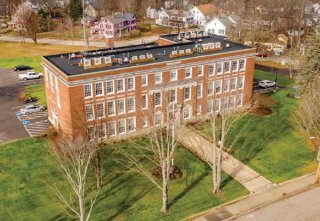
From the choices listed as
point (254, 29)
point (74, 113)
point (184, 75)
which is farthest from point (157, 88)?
point (254, 29)

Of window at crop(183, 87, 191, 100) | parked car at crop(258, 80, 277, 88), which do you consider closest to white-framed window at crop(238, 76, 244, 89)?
window at crop(183, 87, 191, 100)

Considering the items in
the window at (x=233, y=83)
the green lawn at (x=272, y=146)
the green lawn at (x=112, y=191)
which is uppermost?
→ the window at (x=233, y=83)

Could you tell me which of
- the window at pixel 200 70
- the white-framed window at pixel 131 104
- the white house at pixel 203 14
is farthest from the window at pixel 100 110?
the white house at pixel 203 14

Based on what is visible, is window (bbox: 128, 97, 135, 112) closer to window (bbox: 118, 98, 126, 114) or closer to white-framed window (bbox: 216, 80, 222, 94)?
window (bbox: 118, 98, 126, 114)

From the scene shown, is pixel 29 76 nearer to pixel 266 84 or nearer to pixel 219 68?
pixel 219 68

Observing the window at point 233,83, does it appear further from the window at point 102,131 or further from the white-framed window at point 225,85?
the window at point 102,131

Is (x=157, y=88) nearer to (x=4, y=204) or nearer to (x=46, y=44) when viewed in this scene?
(x=4, y=204)
